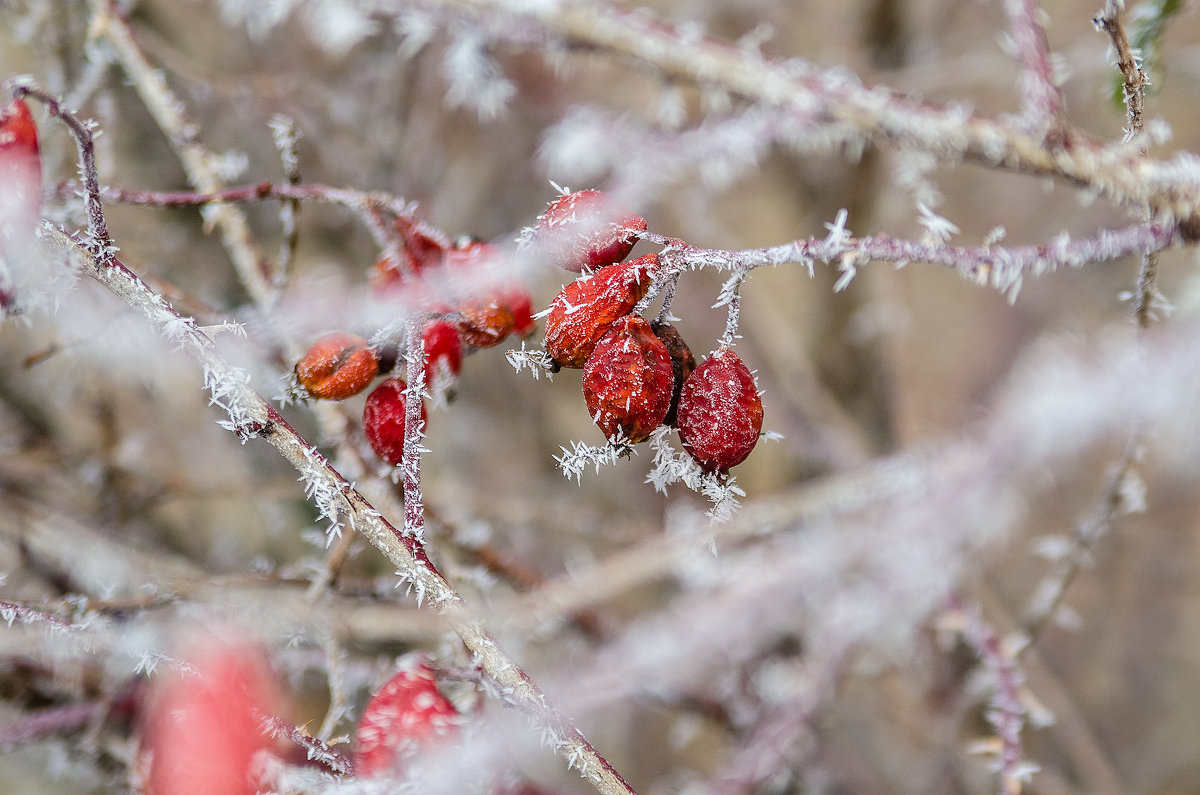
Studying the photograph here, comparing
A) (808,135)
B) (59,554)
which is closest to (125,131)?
(59,554)

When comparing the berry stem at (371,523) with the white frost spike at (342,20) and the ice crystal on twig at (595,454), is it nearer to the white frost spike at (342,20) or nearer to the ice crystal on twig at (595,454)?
the ice crystal on twig at (595,454)

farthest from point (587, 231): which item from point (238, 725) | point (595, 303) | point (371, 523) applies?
point (238, 725)

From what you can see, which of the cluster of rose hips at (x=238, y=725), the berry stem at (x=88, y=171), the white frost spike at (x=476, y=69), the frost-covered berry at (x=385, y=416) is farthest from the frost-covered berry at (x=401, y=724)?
the white frost spike at (x=476, y=69)

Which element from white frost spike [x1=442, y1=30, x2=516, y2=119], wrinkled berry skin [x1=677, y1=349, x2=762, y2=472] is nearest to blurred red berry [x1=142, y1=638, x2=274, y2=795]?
wrinkled berry skin [x1=677, y1=349, x2=762, y2=472]

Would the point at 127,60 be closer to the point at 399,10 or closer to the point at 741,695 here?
the point at 399,10

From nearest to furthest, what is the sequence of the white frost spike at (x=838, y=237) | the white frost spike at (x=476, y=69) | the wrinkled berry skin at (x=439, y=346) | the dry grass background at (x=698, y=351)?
the white frost spike at (x=838, y=237) < the wrinkled berry skin at (x=439, y=346) < the white frost spike at (x=476, y=69) < the dry grass background at (x=698, y=351)
